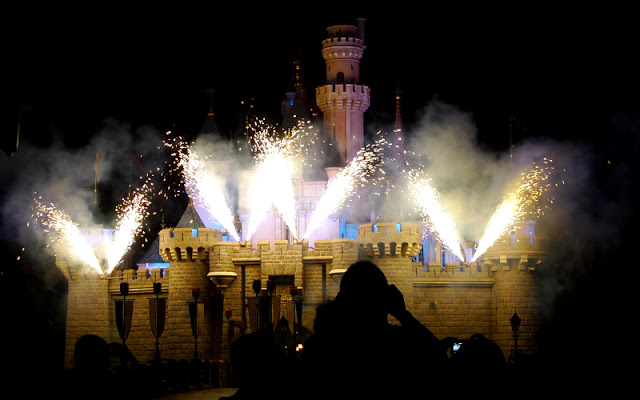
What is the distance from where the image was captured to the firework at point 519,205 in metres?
34.7

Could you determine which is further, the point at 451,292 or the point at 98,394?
the point at 451,292

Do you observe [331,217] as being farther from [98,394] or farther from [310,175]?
[98,394]

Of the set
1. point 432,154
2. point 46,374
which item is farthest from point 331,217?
point 46,374

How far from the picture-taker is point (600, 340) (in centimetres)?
3481

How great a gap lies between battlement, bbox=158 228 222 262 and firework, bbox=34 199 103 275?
3908mm

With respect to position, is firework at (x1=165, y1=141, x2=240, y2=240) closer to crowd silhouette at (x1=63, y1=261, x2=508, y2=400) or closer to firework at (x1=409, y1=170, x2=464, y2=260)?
firework at (x1=409, y1=170, x2=464, y2=260)

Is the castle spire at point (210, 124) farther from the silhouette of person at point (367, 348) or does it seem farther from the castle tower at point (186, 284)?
the silhouette of person at point (367, 348)

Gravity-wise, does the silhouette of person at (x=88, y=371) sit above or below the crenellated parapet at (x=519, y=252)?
below

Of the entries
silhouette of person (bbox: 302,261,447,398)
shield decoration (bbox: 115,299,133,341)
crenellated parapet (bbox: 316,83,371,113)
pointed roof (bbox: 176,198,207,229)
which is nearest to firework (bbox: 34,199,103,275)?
pointed roof (bbox: 176,198,207,229)

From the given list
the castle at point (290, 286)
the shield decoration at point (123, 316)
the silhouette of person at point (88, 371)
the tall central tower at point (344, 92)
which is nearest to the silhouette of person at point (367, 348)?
the silhouette of person at point (88, 371)

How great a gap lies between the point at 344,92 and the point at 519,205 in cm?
1274

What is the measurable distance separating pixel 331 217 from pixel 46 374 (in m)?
34.7

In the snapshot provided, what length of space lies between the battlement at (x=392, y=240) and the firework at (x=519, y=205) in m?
2.94

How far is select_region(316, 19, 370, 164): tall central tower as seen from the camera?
46875mm
